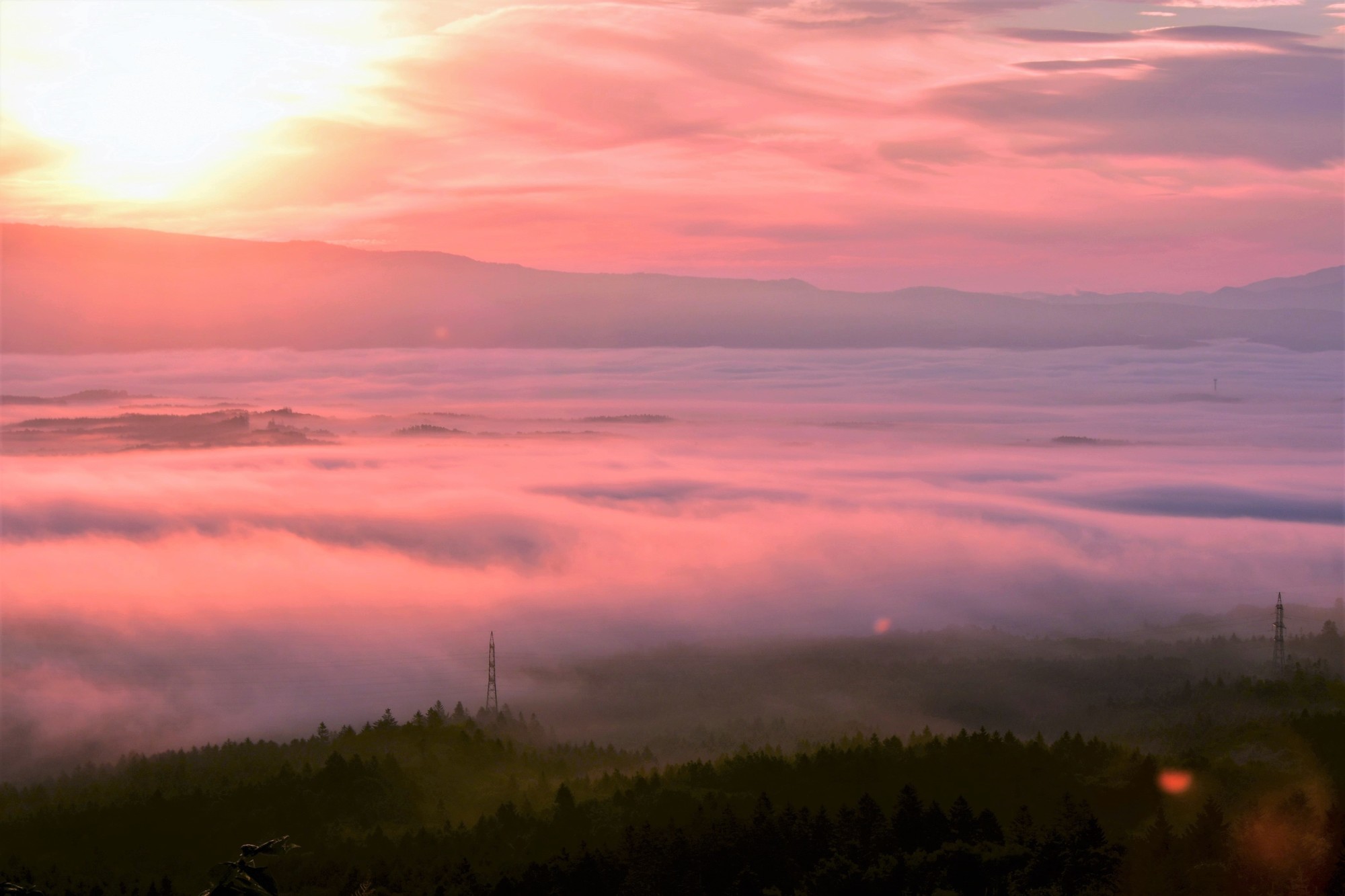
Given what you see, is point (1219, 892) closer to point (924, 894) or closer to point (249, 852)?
point (924, 894)

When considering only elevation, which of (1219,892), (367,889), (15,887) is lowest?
(1219,892)

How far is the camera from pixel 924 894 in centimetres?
19725

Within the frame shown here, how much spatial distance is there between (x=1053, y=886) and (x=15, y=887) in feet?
654

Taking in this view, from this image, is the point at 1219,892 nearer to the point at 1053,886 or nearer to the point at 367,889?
the point at 1053,886

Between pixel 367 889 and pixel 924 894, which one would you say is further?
pixel 924 894

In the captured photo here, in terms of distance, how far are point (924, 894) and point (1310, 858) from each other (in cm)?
6006

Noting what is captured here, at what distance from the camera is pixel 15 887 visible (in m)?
16.8

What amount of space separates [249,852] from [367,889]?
36.5 ft

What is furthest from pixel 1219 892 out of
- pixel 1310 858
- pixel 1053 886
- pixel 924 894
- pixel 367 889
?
pixel 367 889

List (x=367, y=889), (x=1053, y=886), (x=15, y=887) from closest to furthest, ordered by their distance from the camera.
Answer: (x=15, y=887) < (x=367, y=889) < (x=1053, y=886)

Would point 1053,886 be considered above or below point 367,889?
below

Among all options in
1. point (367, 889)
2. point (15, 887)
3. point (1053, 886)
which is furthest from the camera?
point (1053, 886)

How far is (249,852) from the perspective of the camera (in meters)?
17.4

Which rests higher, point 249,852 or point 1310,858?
point 249,852
